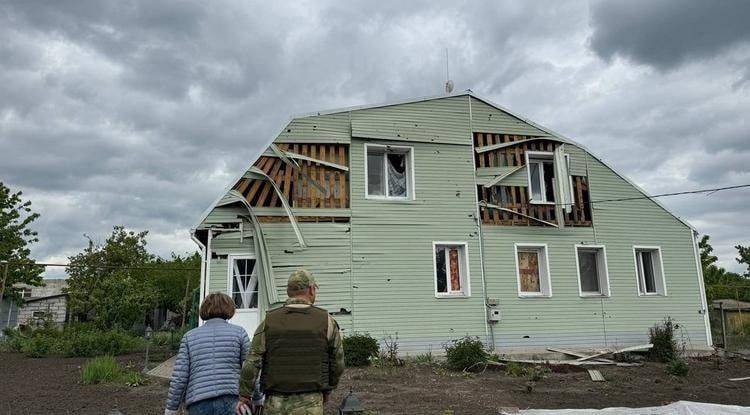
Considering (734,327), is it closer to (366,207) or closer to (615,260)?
(615,260)

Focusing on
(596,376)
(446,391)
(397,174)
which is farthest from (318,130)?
(596,376)

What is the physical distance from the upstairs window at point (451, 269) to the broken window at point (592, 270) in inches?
123

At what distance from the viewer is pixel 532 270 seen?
1388 cm

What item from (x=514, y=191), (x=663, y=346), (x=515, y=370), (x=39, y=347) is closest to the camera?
(x=515, y=370)

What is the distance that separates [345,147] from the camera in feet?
42.9

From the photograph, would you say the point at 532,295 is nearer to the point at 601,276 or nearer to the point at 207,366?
the point at 601,276

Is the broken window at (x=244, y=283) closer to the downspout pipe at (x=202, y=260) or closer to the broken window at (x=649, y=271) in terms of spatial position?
the downspout pipe at (x=202, y=260)

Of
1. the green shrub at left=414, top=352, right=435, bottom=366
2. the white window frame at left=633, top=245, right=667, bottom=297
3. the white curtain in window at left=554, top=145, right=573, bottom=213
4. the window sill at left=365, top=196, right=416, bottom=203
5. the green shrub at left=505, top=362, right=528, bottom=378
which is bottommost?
the green shrub at left=505, top=362, right=528, bottom=378

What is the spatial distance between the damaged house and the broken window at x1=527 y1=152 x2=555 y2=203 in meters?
0.04

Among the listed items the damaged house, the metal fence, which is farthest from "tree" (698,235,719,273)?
the damaged house

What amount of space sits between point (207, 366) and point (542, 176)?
12.3 metres

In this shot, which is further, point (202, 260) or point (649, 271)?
point (649, 271)

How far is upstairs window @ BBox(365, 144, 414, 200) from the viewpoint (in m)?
13.4

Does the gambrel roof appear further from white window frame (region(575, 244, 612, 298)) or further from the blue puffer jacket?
the blue puffer jacket
